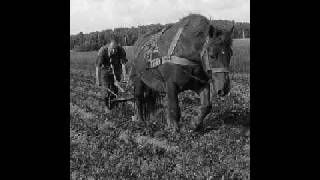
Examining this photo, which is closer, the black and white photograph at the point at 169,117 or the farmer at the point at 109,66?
the black and white photograph at the point at 169,117

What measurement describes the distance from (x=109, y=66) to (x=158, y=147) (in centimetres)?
645

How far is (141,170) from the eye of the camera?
25.1 ft

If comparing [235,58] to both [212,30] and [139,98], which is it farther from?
[212,30]

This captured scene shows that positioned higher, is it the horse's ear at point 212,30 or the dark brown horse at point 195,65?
the horse's ear at point 212,30

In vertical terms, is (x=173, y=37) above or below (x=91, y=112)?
above

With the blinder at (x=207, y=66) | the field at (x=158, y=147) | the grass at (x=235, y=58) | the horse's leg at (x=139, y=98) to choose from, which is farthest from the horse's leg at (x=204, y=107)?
the grass at (x=235, y=58)

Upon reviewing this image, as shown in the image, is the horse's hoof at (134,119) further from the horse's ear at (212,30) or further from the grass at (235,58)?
the horse's ear at (212,30)

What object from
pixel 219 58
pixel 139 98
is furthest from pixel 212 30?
pixel 139 98

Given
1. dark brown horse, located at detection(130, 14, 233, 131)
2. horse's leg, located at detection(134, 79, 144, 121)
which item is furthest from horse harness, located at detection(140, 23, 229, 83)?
horse's leg, located at detection(134, 79, 144, 121)

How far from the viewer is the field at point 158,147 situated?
24.7ft
